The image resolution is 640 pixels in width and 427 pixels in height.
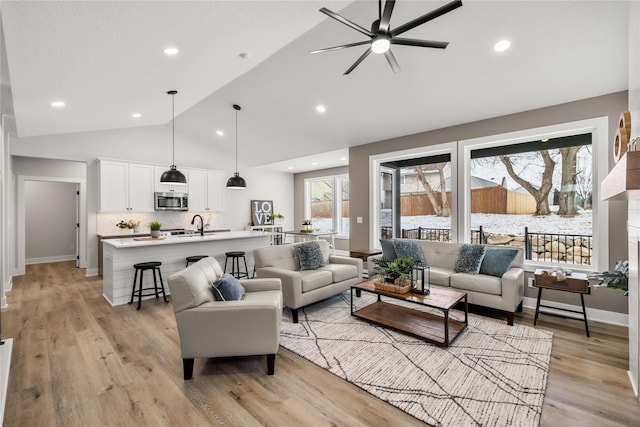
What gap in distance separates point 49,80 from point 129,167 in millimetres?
3573

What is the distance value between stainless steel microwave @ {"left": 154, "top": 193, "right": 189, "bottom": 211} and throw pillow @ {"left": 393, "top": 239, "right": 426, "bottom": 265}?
5.11 metres

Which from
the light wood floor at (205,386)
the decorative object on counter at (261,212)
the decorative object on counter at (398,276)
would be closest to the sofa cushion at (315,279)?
the decorative object on counter at (398,276)

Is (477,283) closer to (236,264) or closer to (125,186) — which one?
(236,264)

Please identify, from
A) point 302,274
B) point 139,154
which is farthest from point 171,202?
point 302,274

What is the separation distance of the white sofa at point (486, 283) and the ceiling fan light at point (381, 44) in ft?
9.32

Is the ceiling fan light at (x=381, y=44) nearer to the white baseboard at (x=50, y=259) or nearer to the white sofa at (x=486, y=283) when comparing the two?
the white sofa at (x=486, y=283)

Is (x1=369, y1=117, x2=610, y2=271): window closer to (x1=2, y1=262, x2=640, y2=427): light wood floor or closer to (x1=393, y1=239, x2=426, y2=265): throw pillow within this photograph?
(x1=393, y1=239, x2=426, y2=265): throw pillow

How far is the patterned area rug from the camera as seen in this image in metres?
1.97

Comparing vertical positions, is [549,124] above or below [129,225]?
above

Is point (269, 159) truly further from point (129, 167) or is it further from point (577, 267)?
point (577, 267)

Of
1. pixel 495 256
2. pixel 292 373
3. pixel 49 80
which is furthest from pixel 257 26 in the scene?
pixel 495 256

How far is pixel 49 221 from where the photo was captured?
7.52 metres

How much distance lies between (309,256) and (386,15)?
2957mm

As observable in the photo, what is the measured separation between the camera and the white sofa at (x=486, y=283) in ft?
11.0
